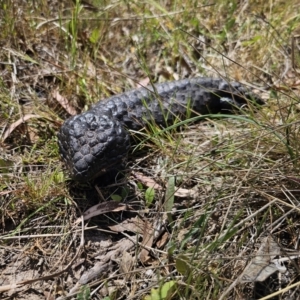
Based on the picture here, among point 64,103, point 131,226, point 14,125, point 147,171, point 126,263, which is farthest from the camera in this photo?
point 64,103

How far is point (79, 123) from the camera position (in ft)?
9.30

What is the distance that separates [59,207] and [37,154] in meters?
0.44

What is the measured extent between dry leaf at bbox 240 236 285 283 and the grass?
49mm

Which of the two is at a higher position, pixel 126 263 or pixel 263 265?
pixel 263 265

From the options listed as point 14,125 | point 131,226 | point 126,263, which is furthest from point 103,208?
point 14,125

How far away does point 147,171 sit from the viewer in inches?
116

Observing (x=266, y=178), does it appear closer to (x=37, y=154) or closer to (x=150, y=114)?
(x=150, y=114)

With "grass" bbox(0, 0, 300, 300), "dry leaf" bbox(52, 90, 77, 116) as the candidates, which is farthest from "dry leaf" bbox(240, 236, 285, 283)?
"dry leaf" bbox(52, 90, 77, 116)

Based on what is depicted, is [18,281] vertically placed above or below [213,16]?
below

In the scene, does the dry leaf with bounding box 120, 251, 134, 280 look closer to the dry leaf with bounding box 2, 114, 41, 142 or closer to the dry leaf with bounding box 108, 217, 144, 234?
the dry leaf with bounding box 108, 217, 144, 234

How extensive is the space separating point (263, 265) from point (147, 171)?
0.97 m

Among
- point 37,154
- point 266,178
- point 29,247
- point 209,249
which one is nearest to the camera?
point 209,249

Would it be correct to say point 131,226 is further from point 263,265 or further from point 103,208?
point 263,265

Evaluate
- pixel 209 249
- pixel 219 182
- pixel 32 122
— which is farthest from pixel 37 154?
pixel 209 249
